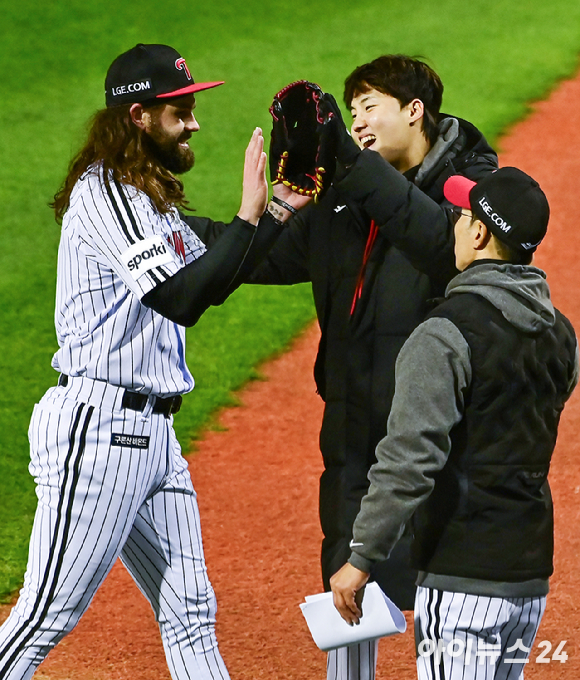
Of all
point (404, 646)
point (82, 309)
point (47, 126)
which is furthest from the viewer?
point (47, 126)

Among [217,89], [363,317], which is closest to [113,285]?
[363,317]

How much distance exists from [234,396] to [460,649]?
179 inches

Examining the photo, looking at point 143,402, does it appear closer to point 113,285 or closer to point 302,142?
point 113,285

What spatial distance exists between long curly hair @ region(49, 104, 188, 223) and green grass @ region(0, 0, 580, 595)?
8.97ft

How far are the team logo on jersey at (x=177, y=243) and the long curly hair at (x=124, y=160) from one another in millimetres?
85

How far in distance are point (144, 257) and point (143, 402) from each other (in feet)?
1.43

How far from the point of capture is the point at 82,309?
10.3 feet

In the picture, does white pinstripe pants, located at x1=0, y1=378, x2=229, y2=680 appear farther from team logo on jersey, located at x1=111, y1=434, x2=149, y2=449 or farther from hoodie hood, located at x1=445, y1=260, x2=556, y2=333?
hoodie hood, located at x1=445, y1=260, x2=556, y2=333

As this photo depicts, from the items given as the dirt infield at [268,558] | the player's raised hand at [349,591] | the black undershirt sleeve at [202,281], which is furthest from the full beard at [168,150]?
the dirt infield at [268,558]

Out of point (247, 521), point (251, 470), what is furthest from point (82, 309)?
point (251, 470)

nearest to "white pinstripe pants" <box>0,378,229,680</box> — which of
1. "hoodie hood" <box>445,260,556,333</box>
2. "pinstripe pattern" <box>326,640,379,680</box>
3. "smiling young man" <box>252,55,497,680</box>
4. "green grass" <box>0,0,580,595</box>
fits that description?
"pinstripe pattern" <box>326,640,379,680</box>

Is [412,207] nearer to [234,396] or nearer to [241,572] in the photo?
[241,572]

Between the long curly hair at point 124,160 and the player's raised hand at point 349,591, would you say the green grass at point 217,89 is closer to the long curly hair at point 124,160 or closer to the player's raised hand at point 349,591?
the long curly hair at point 124,160

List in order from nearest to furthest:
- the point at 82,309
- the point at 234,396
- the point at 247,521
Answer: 1. the point at 82,309
2. the point at 247,521
3. the point at 234,396
